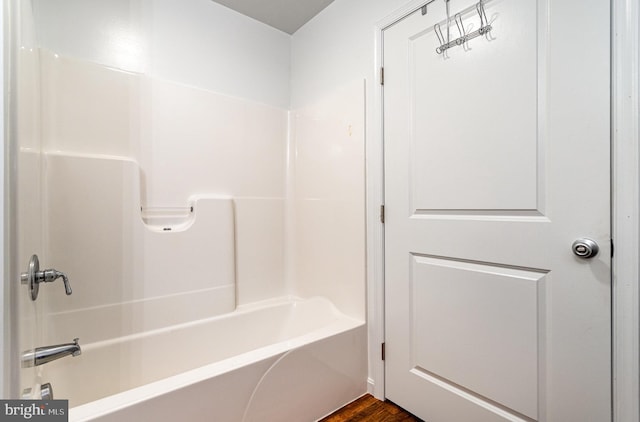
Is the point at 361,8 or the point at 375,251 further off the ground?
the point at 361,8

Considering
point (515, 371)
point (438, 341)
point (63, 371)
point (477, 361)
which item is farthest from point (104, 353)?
point (515, 371)

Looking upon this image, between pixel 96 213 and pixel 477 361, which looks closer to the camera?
pixel 477 361

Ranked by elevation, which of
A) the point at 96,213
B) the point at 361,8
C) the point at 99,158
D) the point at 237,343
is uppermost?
the point at 361,8

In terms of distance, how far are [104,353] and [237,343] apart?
2.23ft

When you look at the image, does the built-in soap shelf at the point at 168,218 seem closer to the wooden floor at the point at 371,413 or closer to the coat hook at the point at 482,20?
the wooden floor at the point at 371,413

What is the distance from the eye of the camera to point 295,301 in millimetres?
2162

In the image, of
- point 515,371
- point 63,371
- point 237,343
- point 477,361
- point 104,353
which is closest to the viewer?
point 515,371

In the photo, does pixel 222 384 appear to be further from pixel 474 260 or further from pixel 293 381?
pixel 474 260

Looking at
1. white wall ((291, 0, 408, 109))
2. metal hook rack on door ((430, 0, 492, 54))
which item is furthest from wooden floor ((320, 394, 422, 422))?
metal hook rack on door ((430, 0, 492, 54))

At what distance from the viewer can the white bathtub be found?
1134 millimetres

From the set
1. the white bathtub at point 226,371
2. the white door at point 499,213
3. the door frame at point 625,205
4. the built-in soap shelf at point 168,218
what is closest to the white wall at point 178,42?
the built-in soap shelf at point 168,218

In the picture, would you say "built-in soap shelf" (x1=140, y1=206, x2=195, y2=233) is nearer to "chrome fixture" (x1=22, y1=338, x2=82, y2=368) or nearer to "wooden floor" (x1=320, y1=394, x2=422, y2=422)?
Answer: "chrome fixture" (x1=22, y1=338, x2=82, y2=368)

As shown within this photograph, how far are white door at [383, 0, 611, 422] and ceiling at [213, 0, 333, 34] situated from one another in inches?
27.8

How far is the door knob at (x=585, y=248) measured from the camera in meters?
1.01
